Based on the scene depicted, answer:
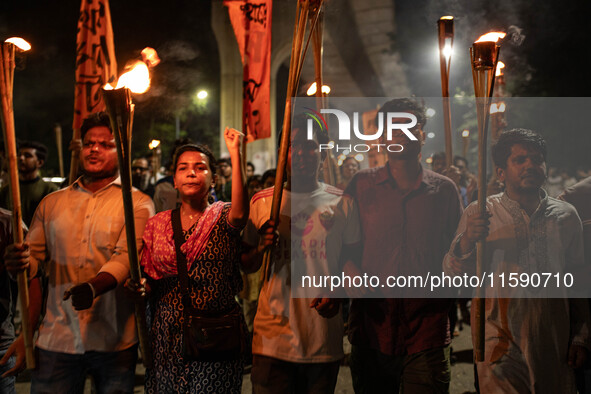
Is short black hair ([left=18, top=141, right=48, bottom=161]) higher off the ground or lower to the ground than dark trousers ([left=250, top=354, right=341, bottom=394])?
higher

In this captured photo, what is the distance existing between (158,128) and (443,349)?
1903 centimetres

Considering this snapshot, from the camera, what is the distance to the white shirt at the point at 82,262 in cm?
253

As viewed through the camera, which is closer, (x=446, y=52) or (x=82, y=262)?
(x=82, y=262)

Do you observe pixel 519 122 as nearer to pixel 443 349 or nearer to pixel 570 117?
pixel 570 117

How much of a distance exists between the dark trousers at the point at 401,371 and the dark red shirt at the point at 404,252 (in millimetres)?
58

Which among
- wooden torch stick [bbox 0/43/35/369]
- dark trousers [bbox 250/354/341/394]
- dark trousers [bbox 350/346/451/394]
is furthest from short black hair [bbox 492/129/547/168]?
wooden torch stick [bbox 0/43/35/369]

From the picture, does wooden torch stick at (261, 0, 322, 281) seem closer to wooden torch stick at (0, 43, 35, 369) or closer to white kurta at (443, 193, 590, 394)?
white kurta at (443, 193, 590, 394)

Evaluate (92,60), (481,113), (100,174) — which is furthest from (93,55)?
(481,113)

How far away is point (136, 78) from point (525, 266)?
2535mm

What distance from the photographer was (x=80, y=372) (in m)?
2.58

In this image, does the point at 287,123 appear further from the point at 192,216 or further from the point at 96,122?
the point at 96,122

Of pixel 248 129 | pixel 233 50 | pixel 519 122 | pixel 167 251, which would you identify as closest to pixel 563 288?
pixel 167 251

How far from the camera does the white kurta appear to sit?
260 cm

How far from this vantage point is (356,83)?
2208 centimetres
